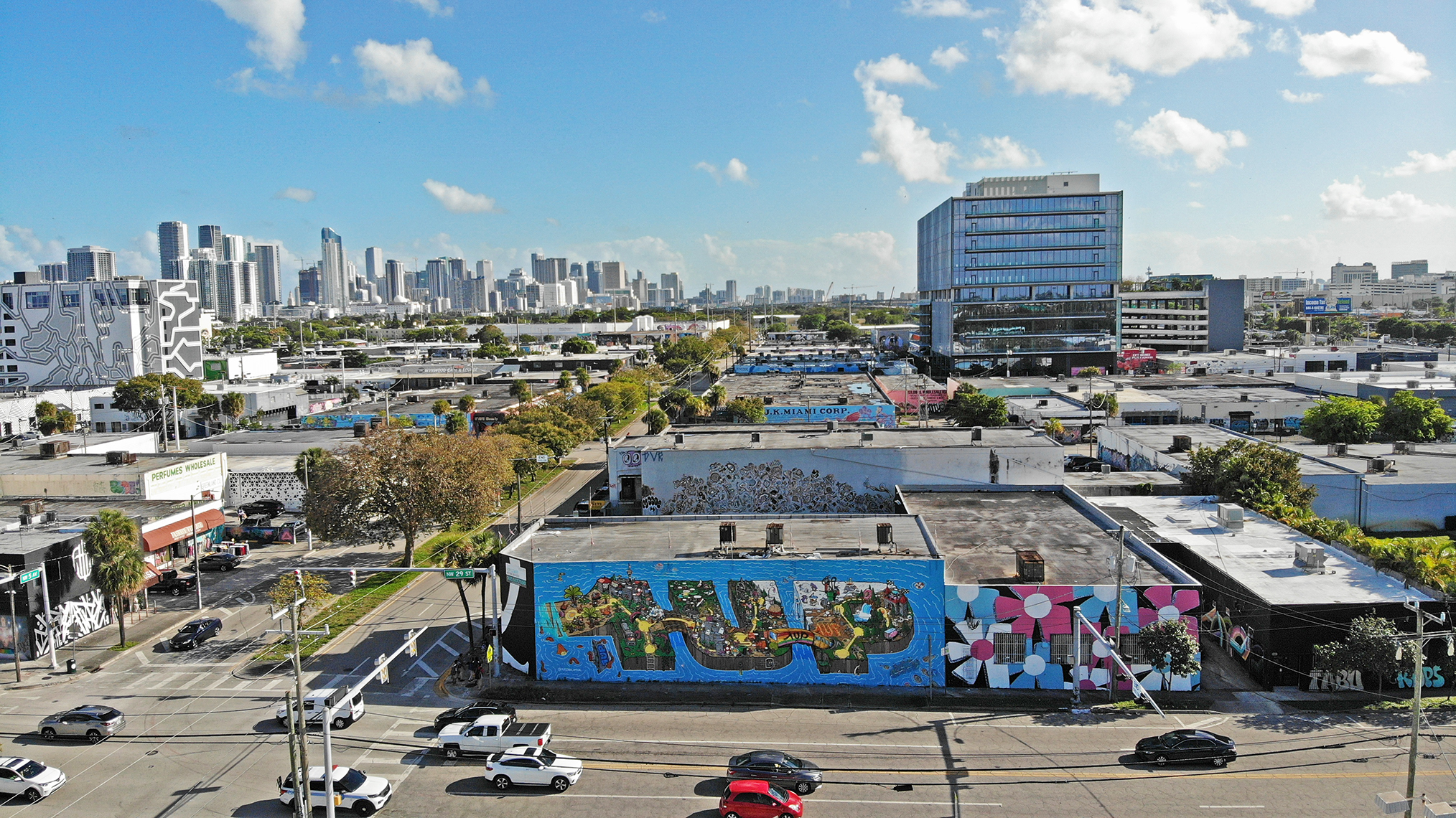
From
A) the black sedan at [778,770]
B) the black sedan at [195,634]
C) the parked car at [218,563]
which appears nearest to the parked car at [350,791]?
the black sedan at [778,770]

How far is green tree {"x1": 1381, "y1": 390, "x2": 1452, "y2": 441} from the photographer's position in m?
52.4

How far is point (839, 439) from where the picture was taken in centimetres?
4312

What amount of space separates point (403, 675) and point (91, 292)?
106 m

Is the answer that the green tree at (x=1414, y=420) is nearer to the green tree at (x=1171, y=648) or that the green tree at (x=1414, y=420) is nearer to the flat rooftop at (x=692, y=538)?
the green tree at (x=1171, y=648)

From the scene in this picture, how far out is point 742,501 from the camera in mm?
39406

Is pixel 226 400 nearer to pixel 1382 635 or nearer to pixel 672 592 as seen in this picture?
pixel 672 592

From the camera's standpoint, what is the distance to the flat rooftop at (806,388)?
222 feet

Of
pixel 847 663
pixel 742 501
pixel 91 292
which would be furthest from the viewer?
pixel 91 292

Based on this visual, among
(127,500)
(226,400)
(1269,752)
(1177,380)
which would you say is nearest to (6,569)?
(127,500)

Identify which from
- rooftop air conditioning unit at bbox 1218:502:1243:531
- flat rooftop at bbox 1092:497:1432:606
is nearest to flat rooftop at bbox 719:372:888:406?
flat rooftop at bbox 1092:497:1432:606

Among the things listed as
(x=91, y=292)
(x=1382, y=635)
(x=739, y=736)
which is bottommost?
(x=739, y=736)

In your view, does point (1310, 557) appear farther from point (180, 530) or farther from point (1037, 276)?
point (1037, 276)

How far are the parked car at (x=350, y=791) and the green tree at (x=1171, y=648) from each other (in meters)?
20.0

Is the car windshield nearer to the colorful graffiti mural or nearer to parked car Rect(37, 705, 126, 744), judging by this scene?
parked car Rect(37, 705, 126, 744)
